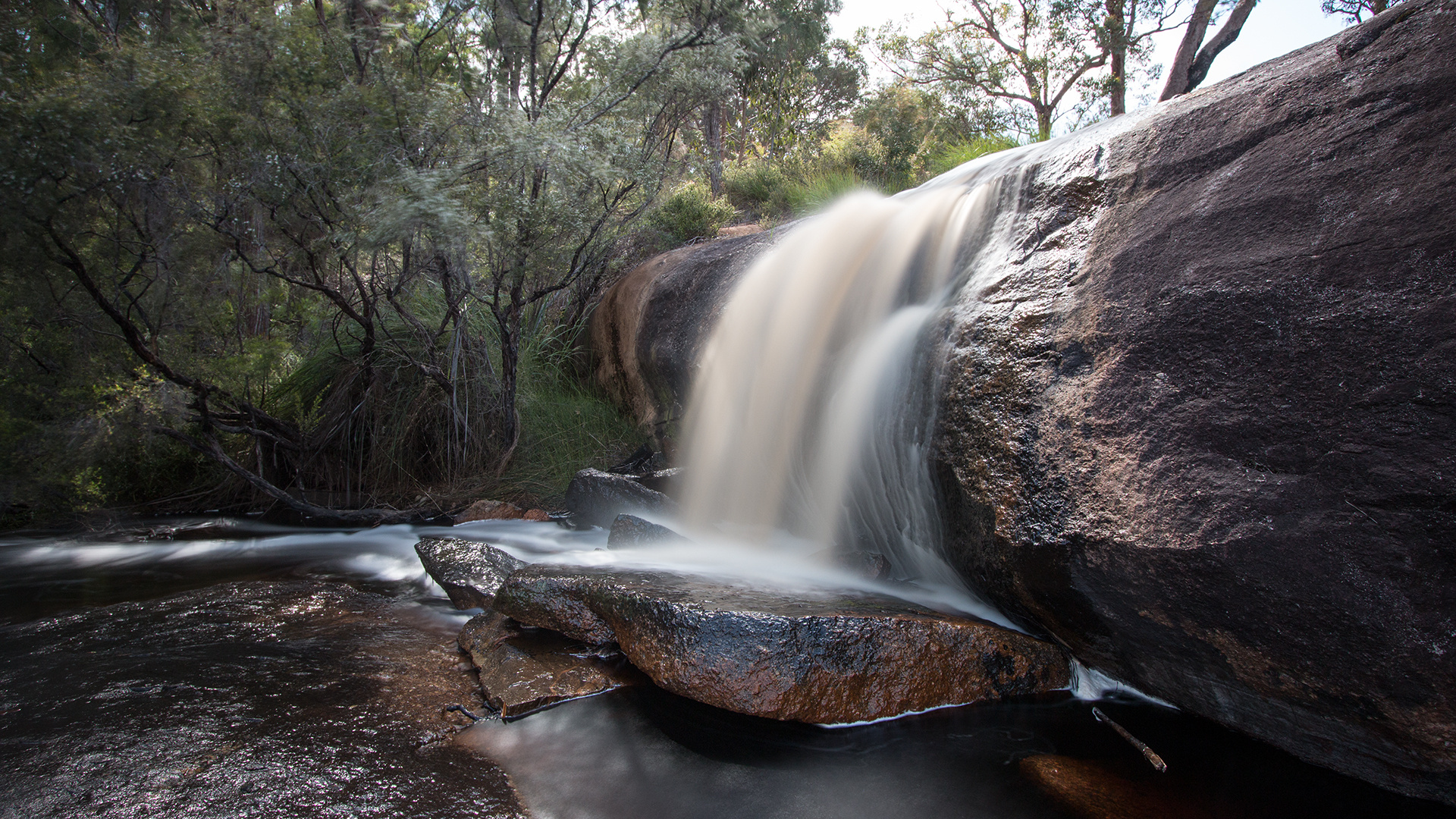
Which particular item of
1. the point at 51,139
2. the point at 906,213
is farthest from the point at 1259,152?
the point at 51,139

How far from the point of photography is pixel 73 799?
1840mm

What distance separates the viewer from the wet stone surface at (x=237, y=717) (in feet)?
6.20

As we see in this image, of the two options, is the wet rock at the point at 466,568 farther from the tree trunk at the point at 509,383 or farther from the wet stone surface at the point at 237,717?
the tree trunk at the point at 509,383

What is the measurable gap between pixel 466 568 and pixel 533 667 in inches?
45.6

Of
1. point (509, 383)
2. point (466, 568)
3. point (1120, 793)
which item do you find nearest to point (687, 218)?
point (509, 383)

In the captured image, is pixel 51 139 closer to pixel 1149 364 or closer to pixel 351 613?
pixel 351 613

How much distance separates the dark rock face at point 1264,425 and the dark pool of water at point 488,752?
310 millimetres

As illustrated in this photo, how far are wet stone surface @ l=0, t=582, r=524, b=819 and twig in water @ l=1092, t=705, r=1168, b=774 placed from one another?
73.0 inches

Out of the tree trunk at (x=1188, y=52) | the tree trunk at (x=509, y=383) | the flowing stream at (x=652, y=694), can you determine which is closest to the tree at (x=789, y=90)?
the tree trunk at (x=1188, y=52)

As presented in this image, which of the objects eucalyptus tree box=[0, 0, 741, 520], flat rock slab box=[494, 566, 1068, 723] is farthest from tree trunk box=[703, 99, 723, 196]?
flat rock slab box=[494, 566, 1068, 723]

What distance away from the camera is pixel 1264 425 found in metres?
2.06

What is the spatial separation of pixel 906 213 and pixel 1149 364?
2.59 meters

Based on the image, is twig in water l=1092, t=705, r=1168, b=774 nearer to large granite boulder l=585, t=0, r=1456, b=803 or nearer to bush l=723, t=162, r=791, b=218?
large granite boulder l=585, t=0, r=1456, b=803

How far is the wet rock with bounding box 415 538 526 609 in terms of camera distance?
3510 millimetres
